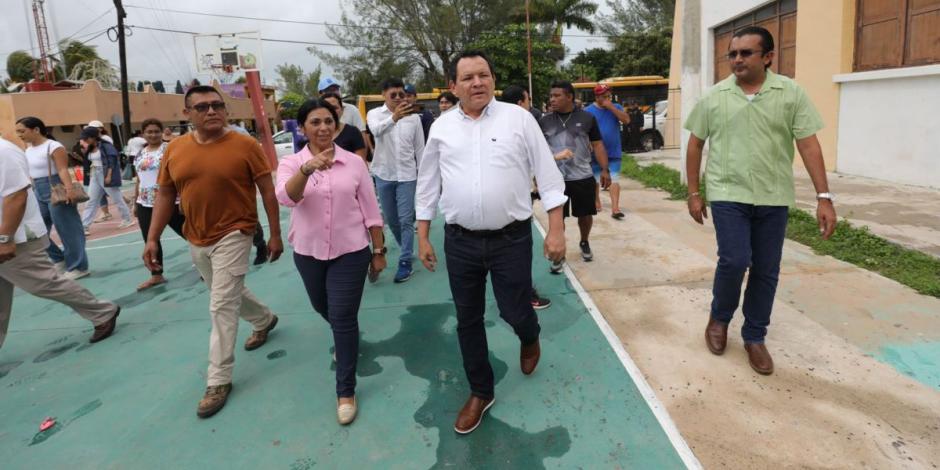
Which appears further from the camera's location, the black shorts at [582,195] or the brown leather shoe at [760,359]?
the black shorts at [582,195]

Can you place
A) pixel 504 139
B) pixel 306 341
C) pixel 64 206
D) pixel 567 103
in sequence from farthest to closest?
pixel 64 206
pixel 567 103
pixel 306 341
pixel 504 139

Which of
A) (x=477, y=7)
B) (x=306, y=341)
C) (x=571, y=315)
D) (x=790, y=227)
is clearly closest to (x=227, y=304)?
(x=306, y=341)

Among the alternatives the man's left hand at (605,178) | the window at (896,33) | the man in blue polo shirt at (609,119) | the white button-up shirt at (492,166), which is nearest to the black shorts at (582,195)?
the man's left hand at (605,178)

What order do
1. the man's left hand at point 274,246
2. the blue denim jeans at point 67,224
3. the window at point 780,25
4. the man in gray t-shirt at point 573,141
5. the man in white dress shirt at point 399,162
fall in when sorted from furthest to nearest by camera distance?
1. the window at point 780,25
2. the blue denim jeans at point 67,224
3. the man in white dress shirt at point 399,162
4. the man in gray t-shirt at point 573,141
5. the man's left hand at point 274,246

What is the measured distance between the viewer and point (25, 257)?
12.0 feet

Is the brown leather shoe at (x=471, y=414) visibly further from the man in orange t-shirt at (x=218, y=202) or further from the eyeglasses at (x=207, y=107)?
the eyeglasses at (x=207, y=107)

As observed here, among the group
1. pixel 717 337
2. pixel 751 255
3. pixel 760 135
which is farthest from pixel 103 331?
pixel 760 135

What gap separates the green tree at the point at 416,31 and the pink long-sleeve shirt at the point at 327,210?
3128 centimetres

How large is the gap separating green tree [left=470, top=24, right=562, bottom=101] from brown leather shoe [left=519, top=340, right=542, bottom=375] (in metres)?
24.6

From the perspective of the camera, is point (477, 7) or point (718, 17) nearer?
point (718, 17)

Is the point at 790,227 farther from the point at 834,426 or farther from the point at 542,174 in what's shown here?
the point at 542,174

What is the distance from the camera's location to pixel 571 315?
12.5 ft

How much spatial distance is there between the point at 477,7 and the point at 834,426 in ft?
110

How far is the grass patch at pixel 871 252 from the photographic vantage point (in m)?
4.04
